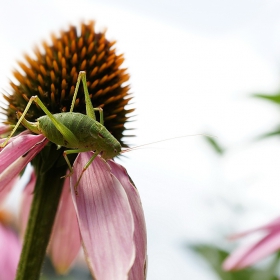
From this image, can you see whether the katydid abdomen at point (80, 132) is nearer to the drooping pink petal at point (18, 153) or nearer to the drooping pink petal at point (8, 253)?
the drooping pink petal at point (18, 153)

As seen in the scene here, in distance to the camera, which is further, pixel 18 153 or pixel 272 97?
pixel 272 97

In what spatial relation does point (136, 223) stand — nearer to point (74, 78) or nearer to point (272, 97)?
point (74, 78)

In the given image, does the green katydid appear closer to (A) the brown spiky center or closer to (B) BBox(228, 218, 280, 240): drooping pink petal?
(A) the brown spiky center

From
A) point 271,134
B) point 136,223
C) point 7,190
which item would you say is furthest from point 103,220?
point 271,134

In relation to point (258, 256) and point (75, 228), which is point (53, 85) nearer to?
point (75, 228)

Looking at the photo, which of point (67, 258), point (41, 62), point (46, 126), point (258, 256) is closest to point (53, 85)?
point (41, 62)

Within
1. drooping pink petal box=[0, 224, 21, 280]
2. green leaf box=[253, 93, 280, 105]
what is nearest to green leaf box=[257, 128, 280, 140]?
green leaf box=[253, 93, 280, 105]
